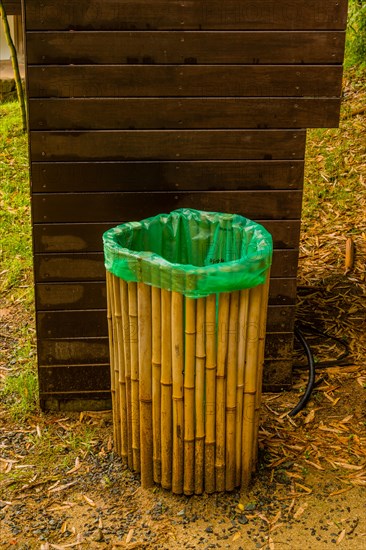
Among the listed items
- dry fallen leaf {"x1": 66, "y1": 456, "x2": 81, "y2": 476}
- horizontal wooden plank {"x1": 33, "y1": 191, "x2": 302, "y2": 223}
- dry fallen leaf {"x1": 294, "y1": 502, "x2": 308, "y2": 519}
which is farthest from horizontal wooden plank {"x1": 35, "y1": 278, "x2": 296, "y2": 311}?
dry fallen leaf {"x1": 294, "y1": 502, "x2": 308, "y2": 519}

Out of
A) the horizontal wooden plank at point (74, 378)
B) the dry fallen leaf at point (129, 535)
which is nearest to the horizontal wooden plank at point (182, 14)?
the horizontal wooden plank at point (74, 378)

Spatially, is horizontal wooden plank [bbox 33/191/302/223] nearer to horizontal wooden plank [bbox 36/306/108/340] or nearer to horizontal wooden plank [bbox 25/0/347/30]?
horizontal wooden plank [bbox 36/306/108/340]

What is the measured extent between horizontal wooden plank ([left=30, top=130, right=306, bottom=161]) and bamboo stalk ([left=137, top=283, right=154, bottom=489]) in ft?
3.59

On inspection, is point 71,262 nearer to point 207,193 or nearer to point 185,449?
point 207,193

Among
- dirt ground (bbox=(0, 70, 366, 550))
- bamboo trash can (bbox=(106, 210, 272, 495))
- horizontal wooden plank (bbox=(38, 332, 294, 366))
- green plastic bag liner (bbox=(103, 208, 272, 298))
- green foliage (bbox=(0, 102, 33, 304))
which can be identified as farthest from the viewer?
green foliage (bbox=(0, 102, 33, 304))

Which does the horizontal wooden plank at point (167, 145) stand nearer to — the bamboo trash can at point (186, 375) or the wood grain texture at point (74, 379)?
the bamboo trash can at point (186, 375)

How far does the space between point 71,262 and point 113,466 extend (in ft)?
4.17

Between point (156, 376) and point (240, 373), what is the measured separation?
1.42ft

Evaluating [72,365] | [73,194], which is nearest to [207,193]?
[73,194]

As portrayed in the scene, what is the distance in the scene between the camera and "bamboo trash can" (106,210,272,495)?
365 centimetres

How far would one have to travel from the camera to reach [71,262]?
4.62 m

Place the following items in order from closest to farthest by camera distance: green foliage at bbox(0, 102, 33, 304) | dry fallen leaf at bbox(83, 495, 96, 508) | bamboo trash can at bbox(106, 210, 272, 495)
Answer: bamboo trash can at bbox(106, 210, 272, 495)
dry fallen leaf at bbox(83, 495, 96, 508)
green foliage at bbox(0, 102, 33, 304)

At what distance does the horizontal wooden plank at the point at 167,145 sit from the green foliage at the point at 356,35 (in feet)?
19.0

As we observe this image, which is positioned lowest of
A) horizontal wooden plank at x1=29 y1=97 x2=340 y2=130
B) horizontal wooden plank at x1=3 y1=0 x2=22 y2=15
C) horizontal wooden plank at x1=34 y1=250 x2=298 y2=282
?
horizontal wooden plank at x1=34 y1=250 x2=298 y2=282
